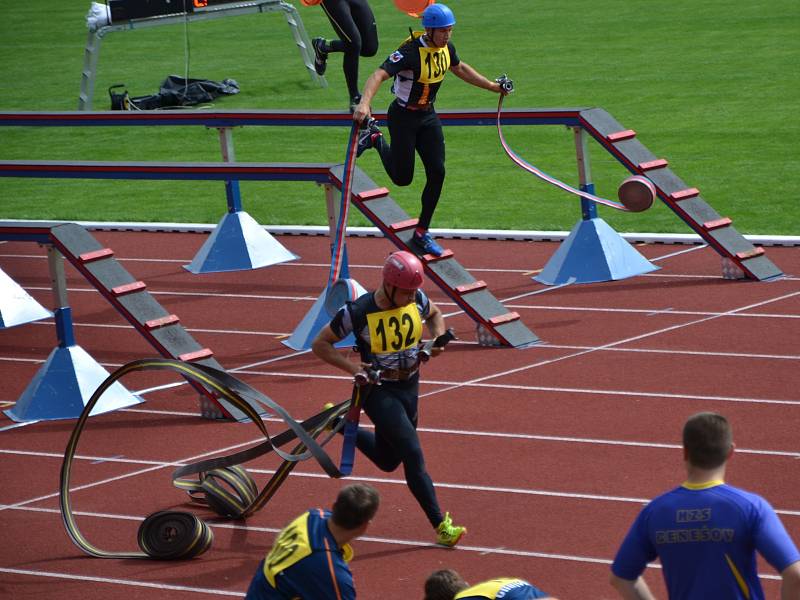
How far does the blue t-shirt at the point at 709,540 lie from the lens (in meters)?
4.64

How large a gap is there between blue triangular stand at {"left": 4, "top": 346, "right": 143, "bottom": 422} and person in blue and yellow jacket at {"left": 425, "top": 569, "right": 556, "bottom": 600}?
6210mm

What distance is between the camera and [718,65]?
25281mm

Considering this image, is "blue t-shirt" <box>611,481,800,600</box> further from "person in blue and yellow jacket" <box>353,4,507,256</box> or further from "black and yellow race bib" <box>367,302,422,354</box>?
"person in blue and yellow jacket" <box>353,4,507,256</box>

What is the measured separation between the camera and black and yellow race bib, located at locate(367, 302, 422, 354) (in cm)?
791

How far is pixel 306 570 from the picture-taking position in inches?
215

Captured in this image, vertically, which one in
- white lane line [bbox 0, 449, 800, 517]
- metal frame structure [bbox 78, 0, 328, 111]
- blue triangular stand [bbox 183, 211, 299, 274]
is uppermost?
metal frame structure [bbox 78, 0, 328, 111]

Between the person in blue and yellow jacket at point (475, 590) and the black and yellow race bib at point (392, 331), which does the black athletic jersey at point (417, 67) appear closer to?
the black and yellow race bib at point (392, 331)

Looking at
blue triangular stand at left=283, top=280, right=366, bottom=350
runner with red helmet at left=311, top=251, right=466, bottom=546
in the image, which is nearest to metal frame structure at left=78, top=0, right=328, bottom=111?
blue triangular stand at left=283, top=280, right=366, bottom=350

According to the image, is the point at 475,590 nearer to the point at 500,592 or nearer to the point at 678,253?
the point at 500,592

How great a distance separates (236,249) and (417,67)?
4519mm

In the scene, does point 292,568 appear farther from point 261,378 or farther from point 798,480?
point 261,378

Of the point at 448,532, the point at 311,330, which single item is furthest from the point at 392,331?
the point at 311,330

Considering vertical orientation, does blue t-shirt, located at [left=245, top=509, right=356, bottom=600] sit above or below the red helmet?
below

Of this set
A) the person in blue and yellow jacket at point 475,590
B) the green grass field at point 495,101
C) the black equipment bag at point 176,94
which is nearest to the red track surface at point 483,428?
the person in blue and yellow jacket at point 475,590
